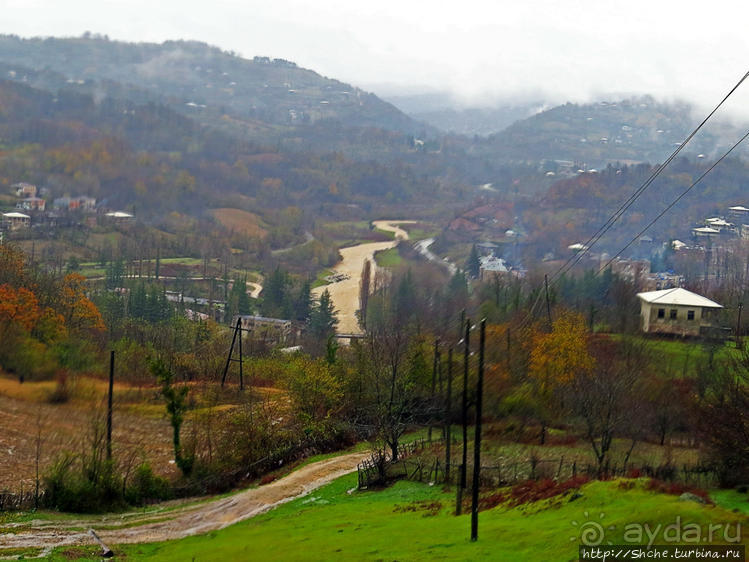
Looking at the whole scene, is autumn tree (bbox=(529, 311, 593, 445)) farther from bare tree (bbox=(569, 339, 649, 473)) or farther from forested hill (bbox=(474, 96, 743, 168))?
forested hill (bbox=(474, 96, 743, 168))

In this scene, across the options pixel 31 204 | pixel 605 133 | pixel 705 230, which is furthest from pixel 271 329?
pixel 605 133

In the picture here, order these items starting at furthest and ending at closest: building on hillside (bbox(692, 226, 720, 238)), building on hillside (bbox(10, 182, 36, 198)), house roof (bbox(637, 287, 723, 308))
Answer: building on hillside (bbox(10, 182, 36, 198)) → building on hillside (bbox(692, 226, 720, 238)) → house roof (bbox(637, 287, 723, 308))

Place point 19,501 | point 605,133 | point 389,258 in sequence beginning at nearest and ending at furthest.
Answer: point 19,501 < point 389,258 < point 605,133

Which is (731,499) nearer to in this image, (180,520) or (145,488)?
(180,520)

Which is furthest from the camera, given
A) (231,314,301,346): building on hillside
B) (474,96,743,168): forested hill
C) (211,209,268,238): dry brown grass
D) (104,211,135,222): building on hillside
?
(474,96,743,168): forested hill

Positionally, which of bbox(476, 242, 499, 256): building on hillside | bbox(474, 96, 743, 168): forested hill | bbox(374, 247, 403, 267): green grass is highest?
bbox(474, 96, 743, 168): forested hill

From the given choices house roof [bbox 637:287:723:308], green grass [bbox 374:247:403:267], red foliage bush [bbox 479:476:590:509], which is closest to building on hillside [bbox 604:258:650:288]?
house roof [bbox 637:287:723:308]
